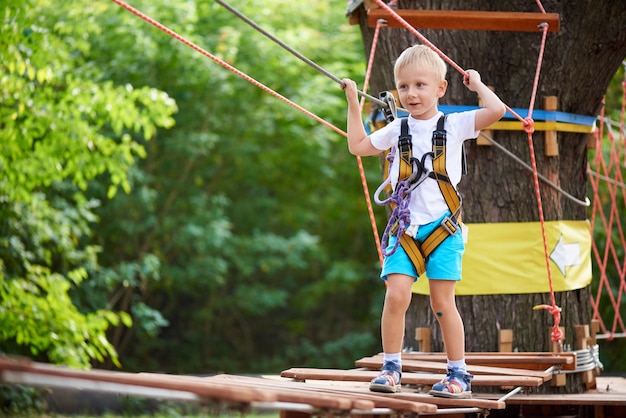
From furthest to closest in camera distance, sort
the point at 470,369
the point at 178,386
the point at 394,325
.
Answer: the point at 470,369
the point at 394,325
the point at 178,386

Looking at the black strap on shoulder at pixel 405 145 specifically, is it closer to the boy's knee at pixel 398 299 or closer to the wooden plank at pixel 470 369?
the boy's knee at pixel 398 299

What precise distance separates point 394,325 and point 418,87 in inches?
34.8

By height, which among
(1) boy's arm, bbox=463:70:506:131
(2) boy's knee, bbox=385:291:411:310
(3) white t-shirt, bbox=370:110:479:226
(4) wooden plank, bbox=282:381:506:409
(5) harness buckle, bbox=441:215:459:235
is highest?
(1) boy's arm, bbox=463:70:506:131

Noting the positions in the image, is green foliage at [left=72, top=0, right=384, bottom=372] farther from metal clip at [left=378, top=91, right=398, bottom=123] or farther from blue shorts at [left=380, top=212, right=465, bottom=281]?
blue shorts at [left=380, top=212, right=465, bottom=281]

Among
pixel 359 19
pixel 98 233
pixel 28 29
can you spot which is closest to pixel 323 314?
pixel 98 233

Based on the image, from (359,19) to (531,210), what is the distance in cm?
144

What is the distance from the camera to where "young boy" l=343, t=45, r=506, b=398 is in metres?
3.41

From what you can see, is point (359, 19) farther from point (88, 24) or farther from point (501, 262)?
point (88, 24)

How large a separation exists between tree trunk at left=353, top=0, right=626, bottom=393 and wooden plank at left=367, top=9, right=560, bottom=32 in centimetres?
22

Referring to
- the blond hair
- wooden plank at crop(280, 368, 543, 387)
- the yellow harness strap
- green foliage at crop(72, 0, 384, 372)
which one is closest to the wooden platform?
wooden plank at crop(280, 368, 543, 387)

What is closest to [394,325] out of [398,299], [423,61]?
[398,299]

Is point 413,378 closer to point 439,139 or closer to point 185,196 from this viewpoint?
point 439,139

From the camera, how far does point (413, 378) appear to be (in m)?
3.79

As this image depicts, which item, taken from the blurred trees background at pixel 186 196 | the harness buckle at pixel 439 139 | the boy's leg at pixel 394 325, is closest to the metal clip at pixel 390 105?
the harness buckle at pixel 439 139
